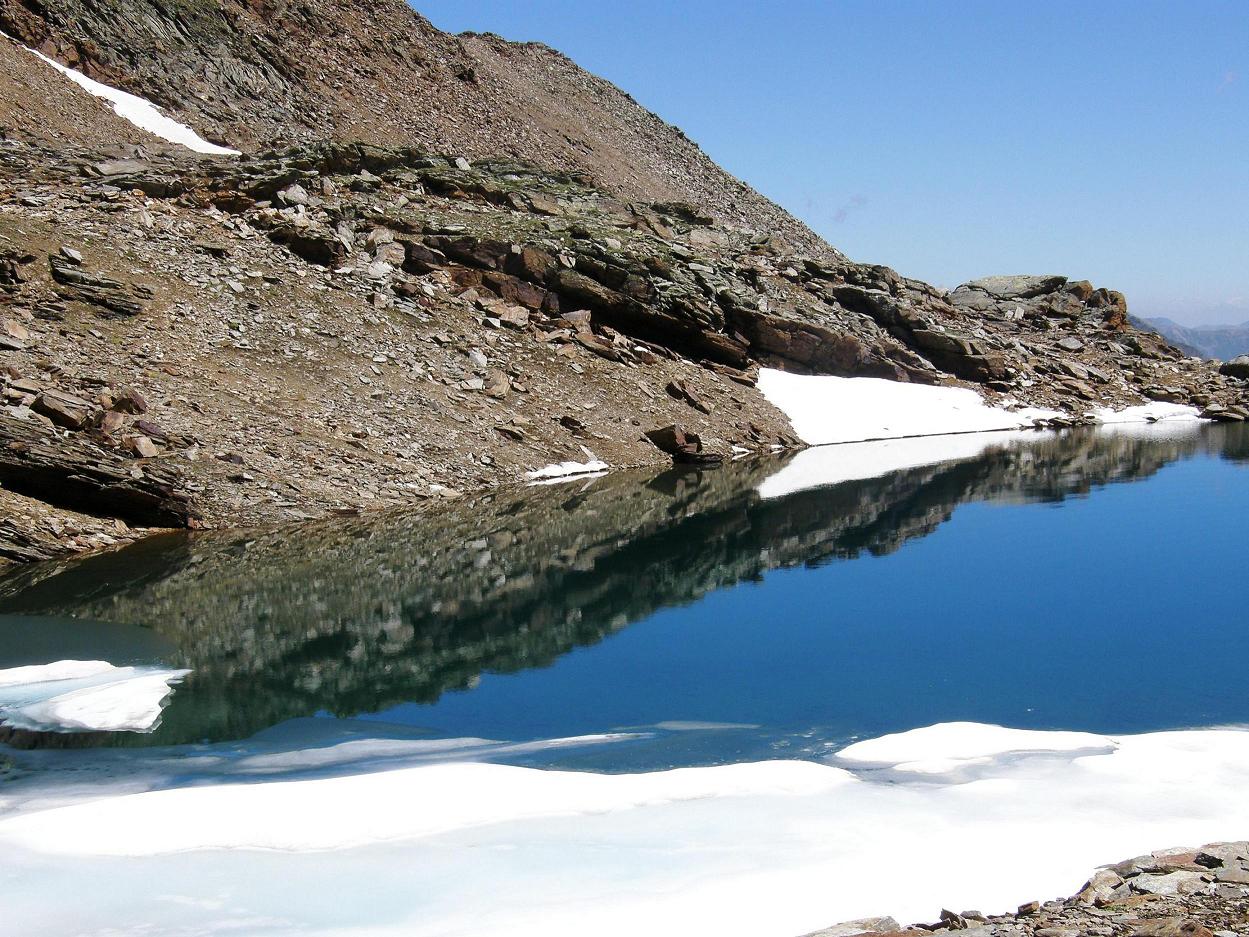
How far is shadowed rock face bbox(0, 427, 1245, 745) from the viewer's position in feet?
55.7

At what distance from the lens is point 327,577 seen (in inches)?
907

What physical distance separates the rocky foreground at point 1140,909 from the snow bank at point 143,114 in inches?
2122

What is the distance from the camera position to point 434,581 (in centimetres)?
2317

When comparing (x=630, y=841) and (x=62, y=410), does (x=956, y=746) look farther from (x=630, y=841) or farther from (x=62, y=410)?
(x=62, y=410)

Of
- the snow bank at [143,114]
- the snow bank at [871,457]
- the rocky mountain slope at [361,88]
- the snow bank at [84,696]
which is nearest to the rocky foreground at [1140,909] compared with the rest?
the snow bank at [84,696]

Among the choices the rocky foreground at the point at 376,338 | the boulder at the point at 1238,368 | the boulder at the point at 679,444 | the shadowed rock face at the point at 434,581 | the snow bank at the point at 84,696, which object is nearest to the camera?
the snow bank at the point at 84,696

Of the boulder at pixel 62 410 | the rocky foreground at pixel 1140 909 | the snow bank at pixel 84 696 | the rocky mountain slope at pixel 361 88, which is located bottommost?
the rocky foreground at pixel 1140 909

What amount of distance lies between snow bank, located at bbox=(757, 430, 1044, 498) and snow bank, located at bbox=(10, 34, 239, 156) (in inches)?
1315

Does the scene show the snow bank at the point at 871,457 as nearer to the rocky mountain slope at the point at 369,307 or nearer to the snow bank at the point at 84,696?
the rocky mountain slope at the point at 369,307

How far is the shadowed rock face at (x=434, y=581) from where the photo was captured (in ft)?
55.7

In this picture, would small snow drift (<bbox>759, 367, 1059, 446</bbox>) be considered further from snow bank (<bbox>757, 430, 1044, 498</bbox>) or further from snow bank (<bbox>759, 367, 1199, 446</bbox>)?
snow bank (<bbox>757, 430, 1044, 498</bbox>)

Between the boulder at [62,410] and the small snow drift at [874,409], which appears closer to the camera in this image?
the boulder at [62,410]

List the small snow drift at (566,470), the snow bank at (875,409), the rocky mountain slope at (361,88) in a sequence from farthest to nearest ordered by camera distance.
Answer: the rocky mountain slope at (361,88) → the snow bank at (875,409) → the small snow drift at (566,470)

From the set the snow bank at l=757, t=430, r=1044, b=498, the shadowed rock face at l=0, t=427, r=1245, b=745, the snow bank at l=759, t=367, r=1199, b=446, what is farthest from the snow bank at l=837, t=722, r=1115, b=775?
the snow bank at l=759, t=367, r=1199, b=446
